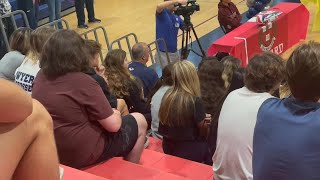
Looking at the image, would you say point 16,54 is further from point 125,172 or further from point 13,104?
point 13,104

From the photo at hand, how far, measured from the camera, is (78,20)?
8656 mm

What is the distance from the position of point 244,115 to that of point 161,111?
0.86m

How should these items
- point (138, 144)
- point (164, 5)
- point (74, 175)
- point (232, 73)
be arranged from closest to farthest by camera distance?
point (74, 175)
point (138, 144)
point (232, 73)
point (164, 5)

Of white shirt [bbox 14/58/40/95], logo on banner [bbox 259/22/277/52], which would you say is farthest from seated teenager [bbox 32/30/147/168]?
logo on banner [bbox 259/22/277/52]

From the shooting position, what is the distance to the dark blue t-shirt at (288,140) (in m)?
1.82

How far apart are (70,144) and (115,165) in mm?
329

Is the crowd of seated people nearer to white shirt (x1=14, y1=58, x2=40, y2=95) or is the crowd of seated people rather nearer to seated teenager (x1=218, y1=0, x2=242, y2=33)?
white shirt (x1=14, y1=58, x2=40, y2=95)

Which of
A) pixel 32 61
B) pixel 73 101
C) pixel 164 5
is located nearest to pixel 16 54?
pixel 32 61

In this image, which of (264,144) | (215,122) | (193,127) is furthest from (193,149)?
(264,144)

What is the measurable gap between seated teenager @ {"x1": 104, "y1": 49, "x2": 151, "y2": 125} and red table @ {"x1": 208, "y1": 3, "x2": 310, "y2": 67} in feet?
6.26

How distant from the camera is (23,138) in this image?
142 centimetres

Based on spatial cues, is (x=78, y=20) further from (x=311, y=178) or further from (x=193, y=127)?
(x=311, y=178)

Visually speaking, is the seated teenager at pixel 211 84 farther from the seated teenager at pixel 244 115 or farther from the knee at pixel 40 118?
the knee at pixel 40 118

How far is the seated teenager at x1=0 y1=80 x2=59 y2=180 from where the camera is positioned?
4.46ft
